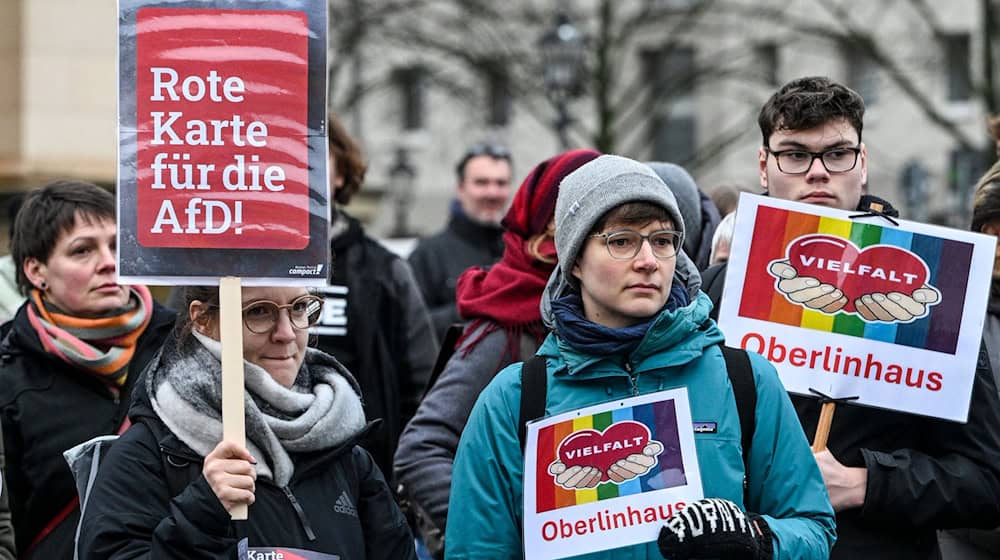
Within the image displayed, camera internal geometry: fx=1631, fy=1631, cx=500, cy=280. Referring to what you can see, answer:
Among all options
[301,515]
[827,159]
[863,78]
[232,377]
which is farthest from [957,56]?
[232,377]

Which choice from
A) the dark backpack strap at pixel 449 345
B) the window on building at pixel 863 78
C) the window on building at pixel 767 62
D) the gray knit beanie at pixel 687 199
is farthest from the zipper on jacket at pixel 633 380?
the window on building at pixel 863 78

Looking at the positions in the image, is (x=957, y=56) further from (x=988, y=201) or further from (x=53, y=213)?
(x=53, y=213)

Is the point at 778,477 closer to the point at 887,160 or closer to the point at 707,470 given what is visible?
the point at 707,470

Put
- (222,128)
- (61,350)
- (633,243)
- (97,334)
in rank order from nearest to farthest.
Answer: (633,243) → (222,128) → (61,350) → (97,334)

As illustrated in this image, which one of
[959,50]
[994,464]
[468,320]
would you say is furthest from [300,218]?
[959,50]

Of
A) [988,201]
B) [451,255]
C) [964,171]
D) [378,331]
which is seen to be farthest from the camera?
[964,171]

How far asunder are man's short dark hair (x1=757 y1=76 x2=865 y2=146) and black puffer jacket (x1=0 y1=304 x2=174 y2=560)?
223 cm

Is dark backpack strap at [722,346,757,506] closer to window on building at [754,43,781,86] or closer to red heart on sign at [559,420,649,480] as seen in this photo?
red heart on sign at [559,420,649,480]

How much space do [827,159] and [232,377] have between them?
75.9 inches

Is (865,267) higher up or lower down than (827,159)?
lower down

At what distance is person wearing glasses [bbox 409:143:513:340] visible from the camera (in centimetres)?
977

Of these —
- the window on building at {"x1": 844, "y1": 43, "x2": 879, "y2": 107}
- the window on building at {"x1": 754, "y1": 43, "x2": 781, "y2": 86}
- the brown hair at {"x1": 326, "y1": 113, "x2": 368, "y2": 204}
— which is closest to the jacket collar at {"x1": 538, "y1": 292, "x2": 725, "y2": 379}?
the brown hair at {"x1": 326, "y1": 113, "x2": 368, "y2": 204}

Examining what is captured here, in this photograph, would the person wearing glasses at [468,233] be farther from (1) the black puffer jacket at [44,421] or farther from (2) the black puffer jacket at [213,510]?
(2) the black puffer jacket at [213,510]

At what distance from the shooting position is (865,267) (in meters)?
4.60
